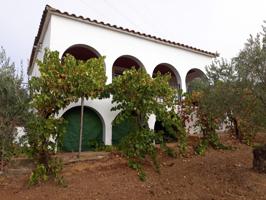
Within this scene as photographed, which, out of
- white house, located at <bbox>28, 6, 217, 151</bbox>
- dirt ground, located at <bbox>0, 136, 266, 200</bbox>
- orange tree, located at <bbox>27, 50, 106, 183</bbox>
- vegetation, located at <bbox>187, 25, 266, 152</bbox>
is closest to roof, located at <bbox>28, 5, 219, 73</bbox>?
white house, located at <bbox>28, 6, 217, 151</bbox>

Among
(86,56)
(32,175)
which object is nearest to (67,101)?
(32,175)

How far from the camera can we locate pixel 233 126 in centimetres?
1455

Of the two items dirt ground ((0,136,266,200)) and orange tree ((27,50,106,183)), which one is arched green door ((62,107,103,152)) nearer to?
orange tree ((27,50,106,183))

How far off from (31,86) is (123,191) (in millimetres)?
3822

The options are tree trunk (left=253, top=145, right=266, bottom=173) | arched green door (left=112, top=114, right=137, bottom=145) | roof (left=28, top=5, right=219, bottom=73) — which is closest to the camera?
tree trunk (left=253, top=145, right=266, bottom=173)

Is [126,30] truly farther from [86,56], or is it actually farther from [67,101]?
[67,101]

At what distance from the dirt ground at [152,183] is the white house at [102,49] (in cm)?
213

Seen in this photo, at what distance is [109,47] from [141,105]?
3294mm

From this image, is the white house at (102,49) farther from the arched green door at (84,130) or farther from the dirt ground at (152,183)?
the dirt ground at (152,183)

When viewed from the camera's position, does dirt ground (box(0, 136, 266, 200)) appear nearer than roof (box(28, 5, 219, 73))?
Yes

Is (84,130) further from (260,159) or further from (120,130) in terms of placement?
(260,159)

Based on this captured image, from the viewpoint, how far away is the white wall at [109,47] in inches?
489

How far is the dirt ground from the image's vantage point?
8.59 meters

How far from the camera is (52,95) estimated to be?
1033 centimetres
